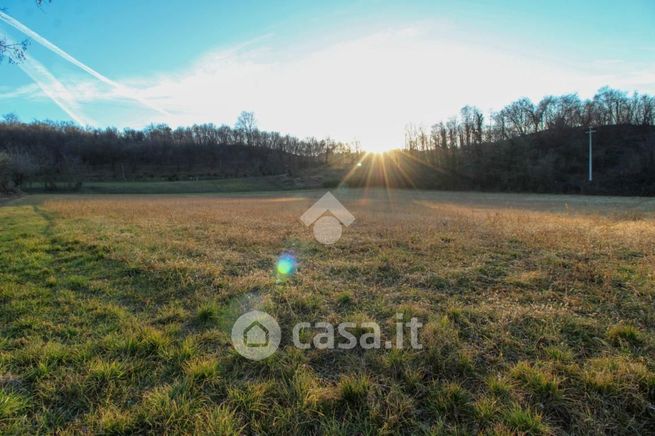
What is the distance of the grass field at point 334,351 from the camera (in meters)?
2.70

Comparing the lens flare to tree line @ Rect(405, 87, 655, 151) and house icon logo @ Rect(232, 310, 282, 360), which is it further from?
tree line @ Rect(405, 87, 655, 151)

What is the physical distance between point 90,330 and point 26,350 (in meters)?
0.64

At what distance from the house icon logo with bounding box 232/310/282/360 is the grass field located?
5.1 inches

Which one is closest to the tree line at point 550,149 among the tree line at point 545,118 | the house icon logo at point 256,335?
the tree line at point 545,118

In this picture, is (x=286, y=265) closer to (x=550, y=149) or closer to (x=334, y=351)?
(x=334, y=351)

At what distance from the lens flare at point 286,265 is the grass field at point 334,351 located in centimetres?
26

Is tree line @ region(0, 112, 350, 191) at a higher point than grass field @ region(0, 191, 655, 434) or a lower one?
higher

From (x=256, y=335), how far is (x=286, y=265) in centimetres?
356

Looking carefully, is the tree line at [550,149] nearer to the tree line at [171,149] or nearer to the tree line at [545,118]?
the tree line at [545,118]

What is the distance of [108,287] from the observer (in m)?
5.85

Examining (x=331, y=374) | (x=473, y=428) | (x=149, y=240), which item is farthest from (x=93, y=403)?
(x=149, y=240)

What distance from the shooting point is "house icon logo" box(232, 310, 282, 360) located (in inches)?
147

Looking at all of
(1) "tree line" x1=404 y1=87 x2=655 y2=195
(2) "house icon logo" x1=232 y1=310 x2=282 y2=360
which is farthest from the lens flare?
(1) "tree line" x1=404 y1=87 x2=655 y2=195

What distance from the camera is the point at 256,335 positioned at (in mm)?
4113
